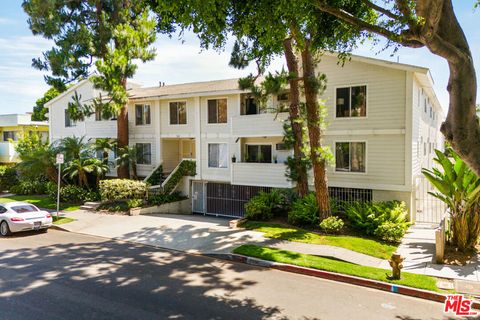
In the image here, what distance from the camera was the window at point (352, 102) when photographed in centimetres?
1733

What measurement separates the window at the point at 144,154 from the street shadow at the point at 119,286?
1324cm

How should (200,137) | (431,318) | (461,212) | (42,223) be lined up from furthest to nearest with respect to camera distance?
1. (200,137)
2. (42,223)
3. (461,212)
4. (431,318)

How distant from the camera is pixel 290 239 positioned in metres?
13.7

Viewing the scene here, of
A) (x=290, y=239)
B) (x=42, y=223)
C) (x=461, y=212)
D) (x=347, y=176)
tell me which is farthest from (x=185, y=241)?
(x=461, y=212)

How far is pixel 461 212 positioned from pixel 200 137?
50.6ft

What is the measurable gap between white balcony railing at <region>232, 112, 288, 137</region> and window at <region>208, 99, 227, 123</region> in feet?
6.21

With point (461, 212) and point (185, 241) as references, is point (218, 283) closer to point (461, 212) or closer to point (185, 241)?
point (185, 241)

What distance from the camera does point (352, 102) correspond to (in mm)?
17594

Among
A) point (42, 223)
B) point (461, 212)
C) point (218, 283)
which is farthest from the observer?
point (42, 223)

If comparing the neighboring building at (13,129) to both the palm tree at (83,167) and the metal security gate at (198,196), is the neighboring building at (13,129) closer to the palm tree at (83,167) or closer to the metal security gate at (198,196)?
the palm tree at (83,167)

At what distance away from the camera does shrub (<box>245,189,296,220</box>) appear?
670 inches

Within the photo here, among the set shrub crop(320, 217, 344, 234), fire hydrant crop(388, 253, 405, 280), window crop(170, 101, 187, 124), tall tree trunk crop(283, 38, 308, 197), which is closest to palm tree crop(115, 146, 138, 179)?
window crop(170, 101, 187, 124)

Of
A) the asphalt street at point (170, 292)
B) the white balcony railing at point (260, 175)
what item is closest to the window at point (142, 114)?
the white balcony railing at point (260, 175)

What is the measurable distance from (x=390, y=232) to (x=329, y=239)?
7.66 feet
